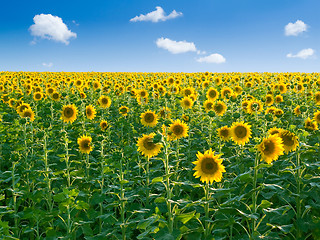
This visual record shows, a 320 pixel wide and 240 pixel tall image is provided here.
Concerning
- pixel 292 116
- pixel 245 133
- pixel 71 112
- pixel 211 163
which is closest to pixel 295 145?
pixel 245 133

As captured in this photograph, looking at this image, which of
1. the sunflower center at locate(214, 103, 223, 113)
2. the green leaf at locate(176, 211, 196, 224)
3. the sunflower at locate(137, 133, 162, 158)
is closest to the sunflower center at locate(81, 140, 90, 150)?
the sunflower at locate(137, 133, 162, 158)

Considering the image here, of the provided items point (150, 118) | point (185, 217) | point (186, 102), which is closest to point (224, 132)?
point (150, 118)

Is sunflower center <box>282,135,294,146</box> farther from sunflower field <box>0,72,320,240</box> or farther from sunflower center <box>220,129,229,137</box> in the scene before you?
sunflower center <box>220,129,229,137</box>

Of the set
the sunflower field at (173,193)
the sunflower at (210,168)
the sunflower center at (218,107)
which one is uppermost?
the sunflower center at (218,107)

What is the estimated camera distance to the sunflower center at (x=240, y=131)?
4.59 m

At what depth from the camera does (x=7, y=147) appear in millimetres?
6266

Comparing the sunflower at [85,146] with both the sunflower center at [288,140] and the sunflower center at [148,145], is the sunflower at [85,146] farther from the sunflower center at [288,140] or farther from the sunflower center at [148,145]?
the sunflower center at [288,140]

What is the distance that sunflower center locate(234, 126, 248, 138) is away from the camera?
15.1 ft

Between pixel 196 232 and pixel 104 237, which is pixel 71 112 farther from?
pixel 196 232

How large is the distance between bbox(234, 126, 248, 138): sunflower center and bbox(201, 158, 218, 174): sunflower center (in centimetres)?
130

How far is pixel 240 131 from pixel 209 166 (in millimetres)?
1366

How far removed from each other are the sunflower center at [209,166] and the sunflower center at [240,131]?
4.27ft

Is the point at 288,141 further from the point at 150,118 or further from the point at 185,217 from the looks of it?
the point at 150,118

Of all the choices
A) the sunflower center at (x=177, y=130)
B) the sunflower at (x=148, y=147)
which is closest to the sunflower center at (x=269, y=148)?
the sunflower at (x=148, y=147)
